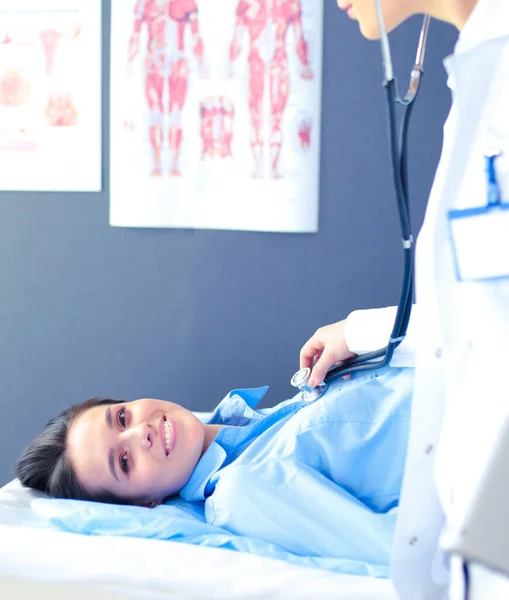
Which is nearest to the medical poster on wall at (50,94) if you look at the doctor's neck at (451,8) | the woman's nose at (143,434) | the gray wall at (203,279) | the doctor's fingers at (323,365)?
the gray wall at (203,279)

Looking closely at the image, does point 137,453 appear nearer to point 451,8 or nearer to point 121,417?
point 121,417

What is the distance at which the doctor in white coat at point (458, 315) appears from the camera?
69cm

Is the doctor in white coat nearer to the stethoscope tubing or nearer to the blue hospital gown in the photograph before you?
the stethoscope tubing

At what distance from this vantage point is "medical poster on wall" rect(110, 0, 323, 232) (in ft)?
6.53

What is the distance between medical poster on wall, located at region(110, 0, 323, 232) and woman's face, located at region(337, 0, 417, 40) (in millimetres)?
1089

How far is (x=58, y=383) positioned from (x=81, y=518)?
1.07 m

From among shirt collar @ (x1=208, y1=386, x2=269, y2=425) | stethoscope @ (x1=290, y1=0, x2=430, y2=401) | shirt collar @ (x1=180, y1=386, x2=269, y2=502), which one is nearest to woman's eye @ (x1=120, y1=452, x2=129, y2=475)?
shirt collar @ (x1=180, y1=386, x2=269, y2=502)

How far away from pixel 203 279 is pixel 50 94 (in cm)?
79

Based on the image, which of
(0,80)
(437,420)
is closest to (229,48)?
(0,80)

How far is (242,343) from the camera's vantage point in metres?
2.11

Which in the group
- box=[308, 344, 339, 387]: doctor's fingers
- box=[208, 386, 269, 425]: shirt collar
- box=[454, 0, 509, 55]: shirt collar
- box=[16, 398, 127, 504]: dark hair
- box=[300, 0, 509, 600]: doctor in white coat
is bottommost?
box=[16, 398, 127, 504]: dark hair

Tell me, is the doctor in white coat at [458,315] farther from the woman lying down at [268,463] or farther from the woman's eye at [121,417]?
the woman's eye at [121,417]

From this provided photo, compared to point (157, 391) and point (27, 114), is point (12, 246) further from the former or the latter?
point (157, 391)

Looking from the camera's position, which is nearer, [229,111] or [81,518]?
[81,518]
